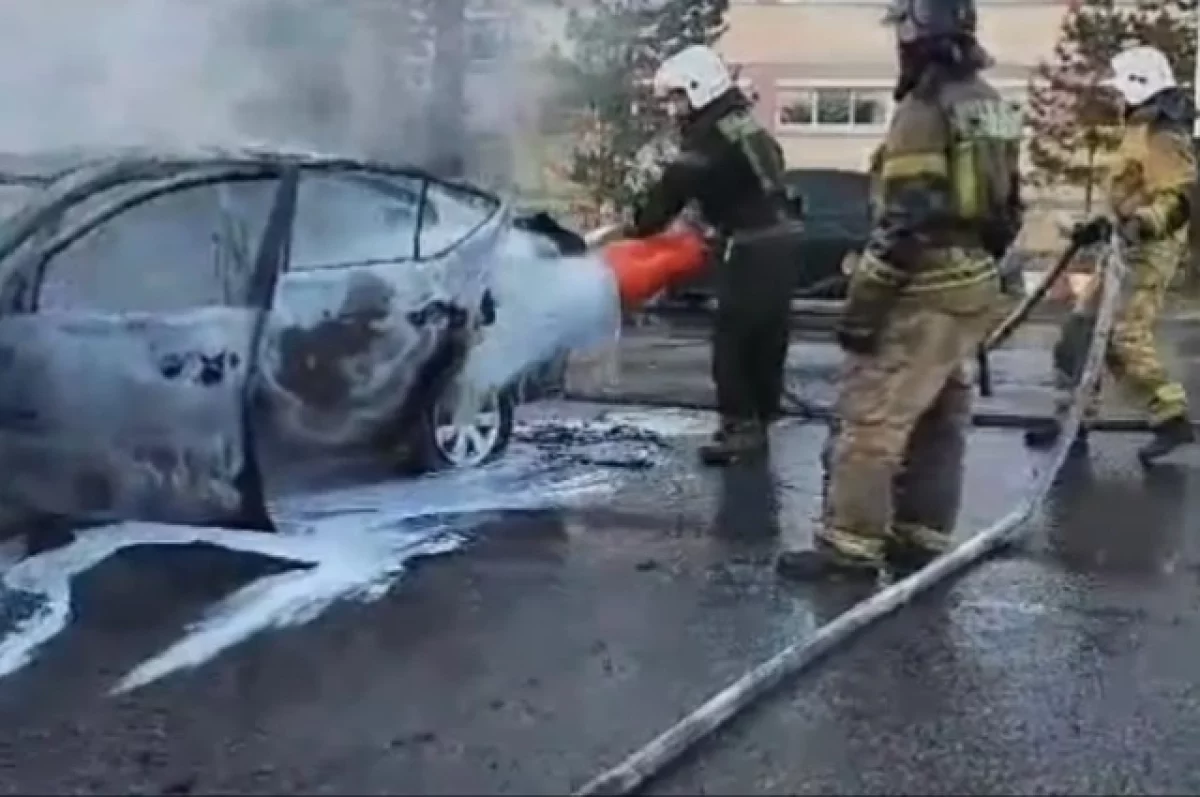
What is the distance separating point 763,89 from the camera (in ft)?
72.1

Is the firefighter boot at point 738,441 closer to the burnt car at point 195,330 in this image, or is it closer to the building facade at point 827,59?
the burnt car at point 195,330

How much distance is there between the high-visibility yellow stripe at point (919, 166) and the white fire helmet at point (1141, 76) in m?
2.99

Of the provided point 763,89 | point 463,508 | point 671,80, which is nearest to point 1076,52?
point 763,89

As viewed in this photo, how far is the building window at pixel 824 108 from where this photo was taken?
904 inches

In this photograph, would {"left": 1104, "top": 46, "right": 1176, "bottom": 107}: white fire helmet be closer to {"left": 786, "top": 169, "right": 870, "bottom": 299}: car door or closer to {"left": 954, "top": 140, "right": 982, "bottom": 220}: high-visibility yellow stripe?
{"left": 954, "top": 140, "right": 982, "bottom": 220}: high-visibility yellow stripe

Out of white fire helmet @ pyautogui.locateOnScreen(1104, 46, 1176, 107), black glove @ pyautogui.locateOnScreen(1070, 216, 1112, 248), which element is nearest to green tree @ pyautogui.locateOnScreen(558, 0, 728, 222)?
black glove @ pyautogui.locateOnScreen(1070, 216, 1112, 248)

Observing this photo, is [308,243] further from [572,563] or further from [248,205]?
[572,563]

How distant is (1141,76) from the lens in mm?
9930

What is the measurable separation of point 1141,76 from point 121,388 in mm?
4722

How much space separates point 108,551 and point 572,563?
1.50m

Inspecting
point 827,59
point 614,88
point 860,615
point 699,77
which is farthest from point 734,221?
point 827,59

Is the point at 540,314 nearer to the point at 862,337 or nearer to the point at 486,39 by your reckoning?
the point at 862,337

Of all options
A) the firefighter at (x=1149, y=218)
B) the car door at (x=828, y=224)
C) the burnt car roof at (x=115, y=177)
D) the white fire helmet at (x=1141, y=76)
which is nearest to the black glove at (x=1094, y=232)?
the firefighter at (x=1149, y=218)

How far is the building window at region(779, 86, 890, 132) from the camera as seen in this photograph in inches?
904
